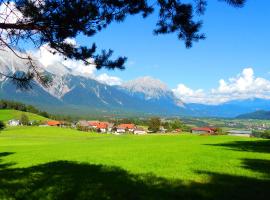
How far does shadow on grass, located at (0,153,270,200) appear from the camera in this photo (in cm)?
1352

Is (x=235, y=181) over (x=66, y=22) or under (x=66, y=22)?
under

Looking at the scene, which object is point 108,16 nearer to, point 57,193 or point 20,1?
point 20,1

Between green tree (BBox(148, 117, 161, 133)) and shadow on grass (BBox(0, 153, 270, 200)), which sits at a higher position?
green tree (BBox(148, 117, 161, 133))

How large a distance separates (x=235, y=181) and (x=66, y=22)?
833 cm

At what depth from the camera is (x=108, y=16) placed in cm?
1623

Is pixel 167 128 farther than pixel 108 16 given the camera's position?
Yes

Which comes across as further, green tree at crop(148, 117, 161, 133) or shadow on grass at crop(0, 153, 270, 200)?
green tree at crop(148, 117, 161, 133)

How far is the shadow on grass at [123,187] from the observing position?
13516 millimetres

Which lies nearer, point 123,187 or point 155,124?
point 123,187

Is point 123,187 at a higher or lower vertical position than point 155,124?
lower

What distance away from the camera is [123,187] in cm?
1508

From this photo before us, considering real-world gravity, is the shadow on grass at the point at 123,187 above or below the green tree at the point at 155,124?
below

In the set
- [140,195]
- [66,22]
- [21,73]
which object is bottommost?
[140,195]

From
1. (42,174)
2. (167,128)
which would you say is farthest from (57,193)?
(167,128)
